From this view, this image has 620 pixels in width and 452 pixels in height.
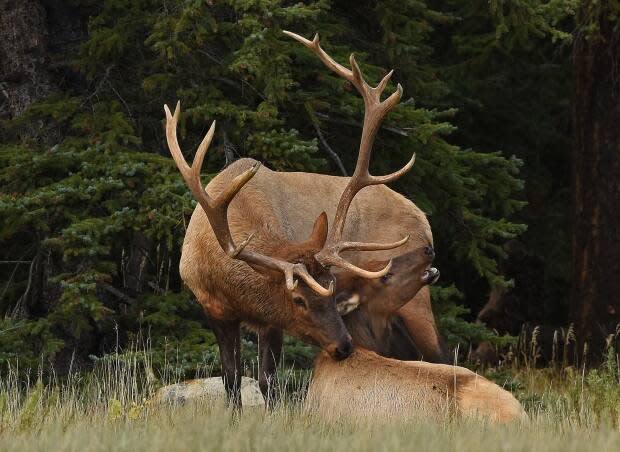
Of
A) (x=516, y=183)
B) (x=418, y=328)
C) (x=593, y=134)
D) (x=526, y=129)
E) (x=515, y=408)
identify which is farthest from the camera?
(x=526, y=129)

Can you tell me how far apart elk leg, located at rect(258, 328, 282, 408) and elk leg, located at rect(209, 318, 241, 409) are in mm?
169

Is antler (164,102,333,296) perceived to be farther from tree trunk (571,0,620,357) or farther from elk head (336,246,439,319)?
tree trunk (571,0,620,357)

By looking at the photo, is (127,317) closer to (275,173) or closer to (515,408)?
(275,173)

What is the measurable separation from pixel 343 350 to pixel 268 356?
Result: 1.13 meters

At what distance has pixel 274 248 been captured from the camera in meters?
9.08

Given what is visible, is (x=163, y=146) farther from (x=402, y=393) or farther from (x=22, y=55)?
(x=402, y=393)

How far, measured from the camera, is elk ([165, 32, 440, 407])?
875 centimetres

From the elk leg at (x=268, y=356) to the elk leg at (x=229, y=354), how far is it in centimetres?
17

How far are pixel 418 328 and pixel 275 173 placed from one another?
62.3 inches

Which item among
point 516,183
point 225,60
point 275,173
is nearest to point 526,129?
point 516,183

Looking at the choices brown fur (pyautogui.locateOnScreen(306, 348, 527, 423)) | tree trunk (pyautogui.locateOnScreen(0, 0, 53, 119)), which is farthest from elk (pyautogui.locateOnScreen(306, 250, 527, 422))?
tree trunk (pyautogui.locateOnScreen(0, 0, 53, 119))

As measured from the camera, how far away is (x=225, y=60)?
11.3 meters

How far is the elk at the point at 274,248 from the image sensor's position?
8750 millimetres

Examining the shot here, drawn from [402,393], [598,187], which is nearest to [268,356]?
[402,393]
